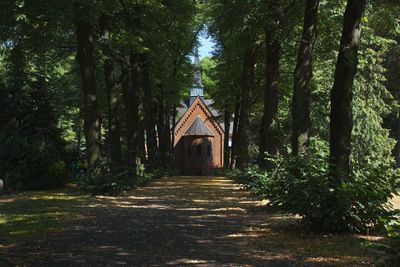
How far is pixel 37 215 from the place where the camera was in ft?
42.0

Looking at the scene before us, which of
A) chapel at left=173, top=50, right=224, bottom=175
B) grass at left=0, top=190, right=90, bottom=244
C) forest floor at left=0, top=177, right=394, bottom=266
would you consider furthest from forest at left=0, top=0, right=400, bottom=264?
chapel at left=173, top=50, right=224, bottom=175

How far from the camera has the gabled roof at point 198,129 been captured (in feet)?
229

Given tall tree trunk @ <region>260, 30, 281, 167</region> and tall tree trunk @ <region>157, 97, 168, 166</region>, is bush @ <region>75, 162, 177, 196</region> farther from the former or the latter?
tall tree trunk @ <region>157, 97, 168, 166</region>

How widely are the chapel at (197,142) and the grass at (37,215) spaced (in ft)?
172

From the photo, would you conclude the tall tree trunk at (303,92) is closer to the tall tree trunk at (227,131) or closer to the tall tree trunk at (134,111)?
the tall tree trunk at (134,111)

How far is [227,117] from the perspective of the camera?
A: 156ft

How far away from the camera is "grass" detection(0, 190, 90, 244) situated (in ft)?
33.5

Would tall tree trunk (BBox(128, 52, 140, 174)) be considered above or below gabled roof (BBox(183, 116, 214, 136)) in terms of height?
below

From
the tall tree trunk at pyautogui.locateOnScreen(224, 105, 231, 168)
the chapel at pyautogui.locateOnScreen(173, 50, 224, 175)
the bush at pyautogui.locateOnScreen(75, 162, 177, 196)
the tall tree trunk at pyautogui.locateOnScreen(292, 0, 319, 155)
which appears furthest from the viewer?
the chapel at pyautogui.locateOnScreen(173, 50, 224, 175)

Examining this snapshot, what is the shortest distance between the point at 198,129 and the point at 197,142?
1732mm

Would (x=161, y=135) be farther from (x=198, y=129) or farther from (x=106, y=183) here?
(x=198, y=129)

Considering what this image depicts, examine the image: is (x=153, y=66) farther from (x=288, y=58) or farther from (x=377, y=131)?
(x=377, y=131)

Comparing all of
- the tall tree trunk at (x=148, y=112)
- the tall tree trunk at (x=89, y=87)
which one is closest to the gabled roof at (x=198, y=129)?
the tall tree trunk at (x=148, y=112)

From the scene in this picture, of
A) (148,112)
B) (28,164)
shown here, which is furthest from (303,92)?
(148,112)
